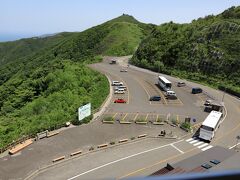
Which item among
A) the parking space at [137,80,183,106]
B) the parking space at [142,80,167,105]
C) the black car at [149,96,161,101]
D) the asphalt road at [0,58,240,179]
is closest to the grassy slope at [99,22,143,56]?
the parking space at [142,80,167,105]

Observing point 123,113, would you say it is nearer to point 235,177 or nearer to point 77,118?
point 77,118

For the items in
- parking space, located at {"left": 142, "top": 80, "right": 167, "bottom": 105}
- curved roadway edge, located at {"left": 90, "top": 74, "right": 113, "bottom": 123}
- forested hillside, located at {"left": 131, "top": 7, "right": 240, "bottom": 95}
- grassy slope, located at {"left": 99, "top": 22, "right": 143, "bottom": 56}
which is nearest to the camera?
curved roadway edge, located at {"left": 90, "top": 74, "right": 113, "bottom": 123}

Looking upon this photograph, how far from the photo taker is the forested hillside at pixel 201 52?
77438 millimetres

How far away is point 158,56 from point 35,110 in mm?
51190

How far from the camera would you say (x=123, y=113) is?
46594 mm

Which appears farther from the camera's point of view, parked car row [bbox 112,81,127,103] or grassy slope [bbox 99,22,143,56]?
grassy slope [bbox 99,22,143,56]

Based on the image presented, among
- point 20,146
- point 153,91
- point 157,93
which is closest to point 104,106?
point 157,93

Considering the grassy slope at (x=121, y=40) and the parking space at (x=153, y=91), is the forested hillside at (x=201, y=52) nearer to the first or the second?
the parking space at (x=153, y=91)

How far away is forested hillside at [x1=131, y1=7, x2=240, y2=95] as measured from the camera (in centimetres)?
7744

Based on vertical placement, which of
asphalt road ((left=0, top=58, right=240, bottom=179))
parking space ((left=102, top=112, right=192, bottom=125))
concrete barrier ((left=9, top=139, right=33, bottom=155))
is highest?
parking space ((left=102, top=112, right=192, bottom=125))

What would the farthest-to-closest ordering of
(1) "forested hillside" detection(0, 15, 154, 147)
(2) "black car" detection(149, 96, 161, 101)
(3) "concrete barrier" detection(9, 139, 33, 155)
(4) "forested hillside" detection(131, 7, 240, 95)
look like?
1. (4) "forested hillside" detection(131, 7, 240, 95)
2. (2) "black car" detection(149, 96, 161, 101)
3. (1) "forested hillside" detection(0, 15, 154, 147)
4. (3) "concrete barrier" detection(9, 139, 33, 155)

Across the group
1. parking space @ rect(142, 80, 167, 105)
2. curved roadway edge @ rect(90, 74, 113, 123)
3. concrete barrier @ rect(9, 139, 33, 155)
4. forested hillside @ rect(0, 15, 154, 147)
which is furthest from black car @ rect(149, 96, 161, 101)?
concrete barrier @ rect(9, 139, 33, 155)

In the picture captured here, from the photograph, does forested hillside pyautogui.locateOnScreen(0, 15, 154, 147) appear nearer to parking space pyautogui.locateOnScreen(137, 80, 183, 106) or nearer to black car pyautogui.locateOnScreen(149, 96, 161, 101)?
black car pyautogui.locateOnScreen(149, 96, 161, 101)

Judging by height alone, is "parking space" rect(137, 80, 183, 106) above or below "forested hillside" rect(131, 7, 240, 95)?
below
